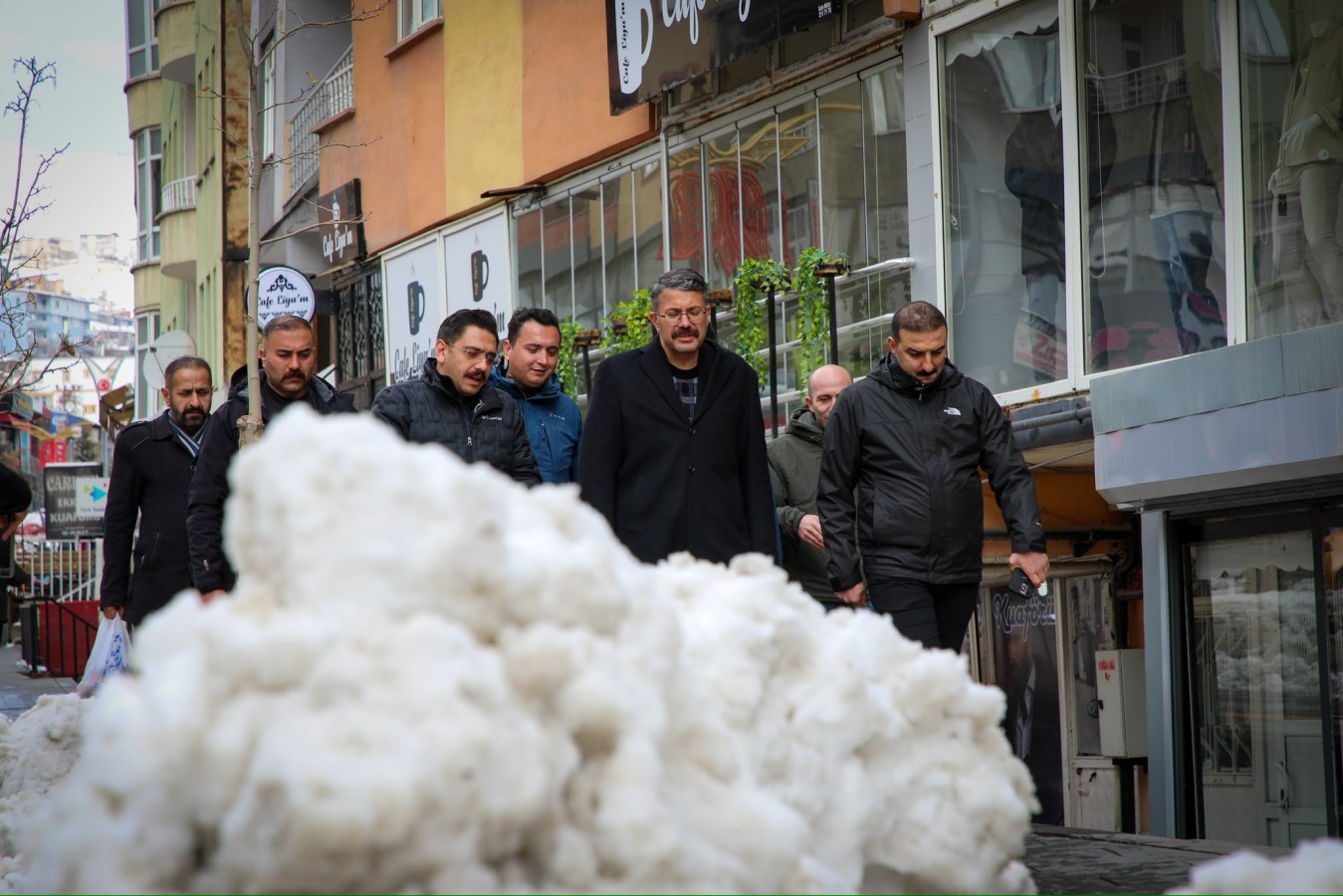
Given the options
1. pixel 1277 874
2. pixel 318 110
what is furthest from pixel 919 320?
pixel 318 110

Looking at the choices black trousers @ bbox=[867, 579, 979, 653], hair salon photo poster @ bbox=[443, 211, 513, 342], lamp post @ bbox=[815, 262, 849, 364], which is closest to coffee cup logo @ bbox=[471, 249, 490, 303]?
hair salon photo poster @ bbox=[443, 211, 513, 342]

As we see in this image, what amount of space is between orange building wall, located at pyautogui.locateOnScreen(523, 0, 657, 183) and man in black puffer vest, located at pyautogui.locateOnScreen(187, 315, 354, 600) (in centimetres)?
785

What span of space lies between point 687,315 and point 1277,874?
11.1 ft

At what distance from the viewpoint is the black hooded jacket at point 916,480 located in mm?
5965

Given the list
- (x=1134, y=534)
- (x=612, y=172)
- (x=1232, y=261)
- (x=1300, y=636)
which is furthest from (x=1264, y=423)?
(x=612, y=172)

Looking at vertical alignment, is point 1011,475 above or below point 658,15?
below

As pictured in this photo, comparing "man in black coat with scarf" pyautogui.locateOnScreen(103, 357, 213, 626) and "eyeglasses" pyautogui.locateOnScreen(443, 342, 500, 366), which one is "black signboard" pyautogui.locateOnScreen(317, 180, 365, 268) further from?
"eyeglasses" pyautogui.locateOnScreen(443, 342, 500, 366)

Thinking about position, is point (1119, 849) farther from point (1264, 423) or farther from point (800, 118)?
point (800, 118)

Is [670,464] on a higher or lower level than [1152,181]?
lower

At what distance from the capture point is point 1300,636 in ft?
25.0

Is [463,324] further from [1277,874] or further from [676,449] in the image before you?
[1277,874]

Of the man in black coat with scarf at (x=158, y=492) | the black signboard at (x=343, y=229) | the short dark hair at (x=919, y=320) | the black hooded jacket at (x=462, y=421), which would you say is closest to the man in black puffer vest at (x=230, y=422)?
the black hooded jacket at (x=462, y=421)

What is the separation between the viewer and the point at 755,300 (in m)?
12.0

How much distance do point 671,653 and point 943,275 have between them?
814cm
